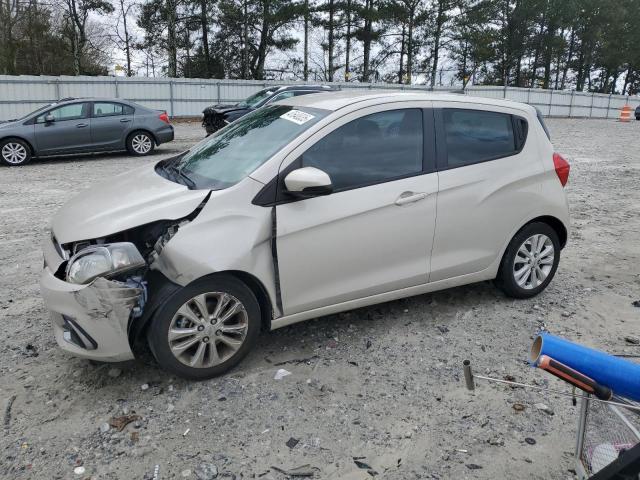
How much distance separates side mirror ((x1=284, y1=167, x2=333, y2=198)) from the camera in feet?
10.6

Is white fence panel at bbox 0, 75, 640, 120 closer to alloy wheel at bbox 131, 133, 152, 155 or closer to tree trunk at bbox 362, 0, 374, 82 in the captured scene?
alloy wheel at bbox 131, 133, 152, 155

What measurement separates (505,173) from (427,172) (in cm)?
76

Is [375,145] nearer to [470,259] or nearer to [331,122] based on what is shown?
[331,122]

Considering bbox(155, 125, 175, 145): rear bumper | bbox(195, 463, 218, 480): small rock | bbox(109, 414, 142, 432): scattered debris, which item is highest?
bbox(155, 125, 175, 145): rear bumper

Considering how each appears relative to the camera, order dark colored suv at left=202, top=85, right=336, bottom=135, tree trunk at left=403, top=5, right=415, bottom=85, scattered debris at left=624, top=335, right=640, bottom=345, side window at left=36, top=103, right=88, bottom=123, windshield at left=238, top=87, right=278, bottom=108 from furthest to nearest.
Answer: tree trunk at left=403, top=5, right=415, bottom=85
windshield at left=238, top=87, right=278, bottom=108
dark colored suv at left=202, top=85, right=336, bottom=135
side window at left=36, top=103, right=88, bottom=123
scattered debris at left=624, top=335, right=640, bottom=345

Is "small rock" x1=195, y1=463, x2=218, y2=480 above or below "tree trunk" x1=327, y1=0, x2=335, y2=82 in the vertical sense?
below

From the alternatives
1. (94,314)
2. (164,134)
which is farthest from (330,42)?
(94,314)

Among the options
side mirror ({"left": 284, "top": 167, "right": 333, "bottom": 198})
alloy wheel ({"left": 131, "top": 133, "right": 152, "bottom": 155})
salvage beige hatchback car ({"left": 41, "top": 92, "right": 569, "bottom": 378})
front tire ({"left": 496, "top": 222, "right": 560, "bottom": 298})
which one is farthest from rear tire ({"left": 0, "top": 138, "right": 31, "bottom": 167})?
front tire ({"left": 496, "top": 222, "right": 560, "bottom": 298})

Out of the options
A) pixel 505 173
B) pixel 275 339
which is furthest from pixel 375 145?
pixel 275 339

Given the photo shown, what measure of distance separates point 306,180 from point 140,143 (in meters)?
11.6

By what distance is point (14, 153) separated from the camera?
12055 mm

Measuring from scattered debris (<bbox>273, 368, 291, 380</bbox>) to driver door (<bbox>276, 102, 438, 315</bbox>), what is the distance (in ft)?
1.27

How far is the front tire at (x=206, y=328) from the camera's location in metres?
3.10

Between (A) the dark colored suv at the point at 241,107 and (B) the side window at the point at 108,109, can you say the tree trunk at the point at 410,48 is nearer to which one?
(A) the dark colored suv at the point at 241,107
